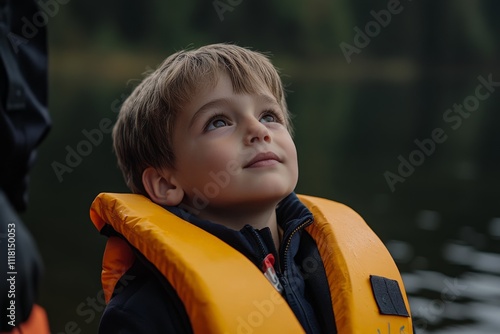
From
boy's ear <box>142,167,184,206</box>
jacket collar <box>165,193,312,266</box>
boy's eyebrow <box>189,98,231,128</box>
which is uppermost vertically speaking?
boy's eyebrow <box>189,98,231,128</box>

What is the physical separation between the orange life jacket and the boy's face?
0.08 m

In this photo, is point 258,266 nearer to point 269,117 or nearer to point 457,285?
point 269,117

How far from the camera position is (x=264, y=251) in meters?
1.71

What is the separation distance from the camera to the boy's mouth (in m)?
1.68

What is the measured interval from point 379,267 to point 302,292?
232mm

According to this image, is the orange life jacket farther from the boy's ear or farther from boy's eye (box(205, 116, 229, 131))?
boy's eye (box(205, 116, 229, 131))

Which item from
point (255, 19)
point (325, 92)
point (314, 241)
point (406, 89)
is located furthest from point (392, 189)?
point (255, 19)

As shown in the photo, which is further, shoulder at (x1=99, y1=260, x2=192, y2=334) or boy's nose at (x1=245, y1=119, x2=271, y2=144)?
boy's nose at (x1=245, y1=119, x2=271, y2=144)

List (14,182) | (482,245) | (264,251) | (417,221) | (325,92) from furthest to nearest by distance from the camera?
1. (325,92)
2. (417,221)
3. (482,245)
4. (264,251)
5. (14,182)

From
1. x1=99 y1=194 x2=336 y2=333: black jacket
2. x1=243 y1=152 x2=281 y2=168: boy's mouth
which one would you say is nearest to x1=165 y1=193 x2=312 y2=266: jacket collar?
x1=99 y1=194 x2=336 y2=333: black jacket

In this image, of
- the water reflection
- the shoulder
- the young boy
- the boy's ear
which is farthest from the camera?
the water reflection

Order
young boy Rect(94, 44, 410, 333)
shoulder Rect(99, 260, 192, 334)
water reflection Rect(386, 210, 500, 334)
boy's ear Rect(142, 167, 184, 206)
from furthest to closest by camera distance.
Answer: water reflection Rect(386, 210, 500, 334)
boy's ear Rect(142, 167, 184, 206)
young boy Rect(94, 44, 410, 333)
shoulder Rect(99, 260, 192, 334)

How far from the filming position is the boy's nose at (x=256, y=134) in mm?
1691

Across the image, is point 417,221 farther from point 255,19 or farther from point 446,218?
point 255,19
